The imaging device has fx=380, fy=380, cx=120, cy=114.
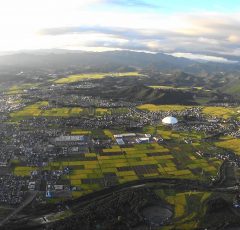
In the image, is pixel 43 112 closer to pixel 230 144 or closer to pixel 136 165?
pixel 136 165

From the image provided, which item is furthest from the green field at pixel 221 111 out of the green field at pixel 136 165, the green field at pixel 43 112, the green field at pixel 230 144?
the green field at pixel 136 165

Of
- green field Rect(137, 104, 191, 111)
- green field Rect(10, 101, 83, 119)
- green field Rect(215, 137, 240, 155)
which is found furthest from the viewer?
green field Rect(137, 104, 191, 111)

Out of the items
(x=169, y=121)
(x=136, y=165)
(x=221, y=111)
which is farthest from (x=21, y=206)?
(x=221, y=111)

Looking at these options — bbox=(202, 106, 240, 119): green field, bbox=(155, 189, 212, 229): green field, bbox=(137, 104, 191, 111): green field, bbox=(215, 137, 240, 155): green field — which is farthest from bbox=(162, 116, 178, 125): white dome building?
bbox=(155, 189, 212, 229): green field

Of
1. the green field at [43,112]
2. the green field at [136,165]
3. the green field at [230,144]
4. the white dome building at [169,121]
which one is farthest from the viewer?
the green field at [43,112]

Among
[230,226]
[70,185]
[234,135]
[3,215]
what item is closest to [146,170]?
[70,185]

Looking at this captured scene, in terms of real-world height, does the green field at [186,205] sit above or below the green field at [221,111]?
above

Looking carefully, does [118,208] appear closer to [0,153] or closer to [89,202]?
[89,202]

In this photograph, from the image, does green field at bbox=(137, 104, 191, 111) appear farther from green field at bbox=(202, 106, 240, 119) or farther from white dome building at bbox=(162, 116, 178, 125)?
white dome building at bbox=(162, 116, 178, 125)

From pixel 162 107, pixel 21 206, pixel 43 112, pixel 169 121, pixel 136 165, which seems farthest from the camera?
pixel 162 107

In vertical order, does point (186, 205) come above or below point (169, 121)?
above

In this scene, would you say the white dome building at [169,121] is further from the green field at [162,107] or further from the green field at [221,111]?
the green field at [221,111]
